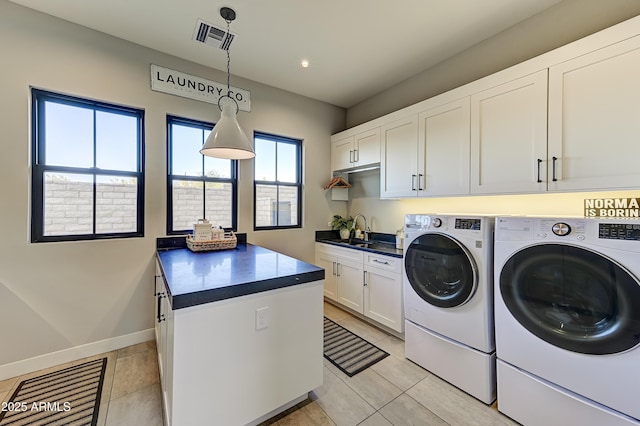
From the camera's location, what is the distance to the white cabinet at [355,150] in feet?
10.1

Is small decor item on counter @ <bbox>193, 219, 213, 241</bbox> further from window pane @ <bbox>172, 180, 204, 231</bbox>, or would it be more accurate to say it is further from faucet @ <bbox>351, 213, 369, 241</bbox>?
faucet @ <bbox>351, 213, 369, 241</bbox>

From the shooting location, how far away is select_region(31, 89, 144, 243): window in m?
2.13

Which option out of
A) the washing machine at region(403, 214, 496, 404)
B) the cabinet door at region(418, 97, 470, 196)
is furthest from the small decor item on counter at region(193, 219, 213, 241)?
the cabinet door at region(418, 97, 470, 196)

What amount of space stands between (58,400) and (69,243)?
1.16 meters

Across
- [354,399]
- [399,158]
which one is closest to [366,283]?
[354,399]

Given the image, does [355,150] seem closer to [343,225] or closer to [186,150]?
[343,225]

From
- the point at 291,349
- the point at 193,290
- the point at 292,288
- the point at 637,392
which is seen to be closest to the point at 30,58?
the point at 193,290

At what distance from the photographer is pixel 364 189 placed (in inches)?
144

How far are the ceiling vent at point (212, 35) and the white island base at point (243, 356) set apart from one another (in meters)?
2.25

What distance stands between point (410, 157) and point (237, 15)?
6.50 feet

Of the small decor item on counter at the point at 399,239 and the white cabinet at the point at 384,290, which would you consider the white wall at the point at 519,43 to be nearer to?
the small decor item on counter at the point at 399,239

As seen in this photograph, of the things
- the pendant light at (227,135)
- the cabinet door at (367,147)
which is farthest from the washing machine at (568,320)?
the pendant light at (227,135)

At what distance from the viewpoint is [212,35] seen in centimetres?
228

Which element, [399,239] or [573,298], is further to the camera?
[399,239]
